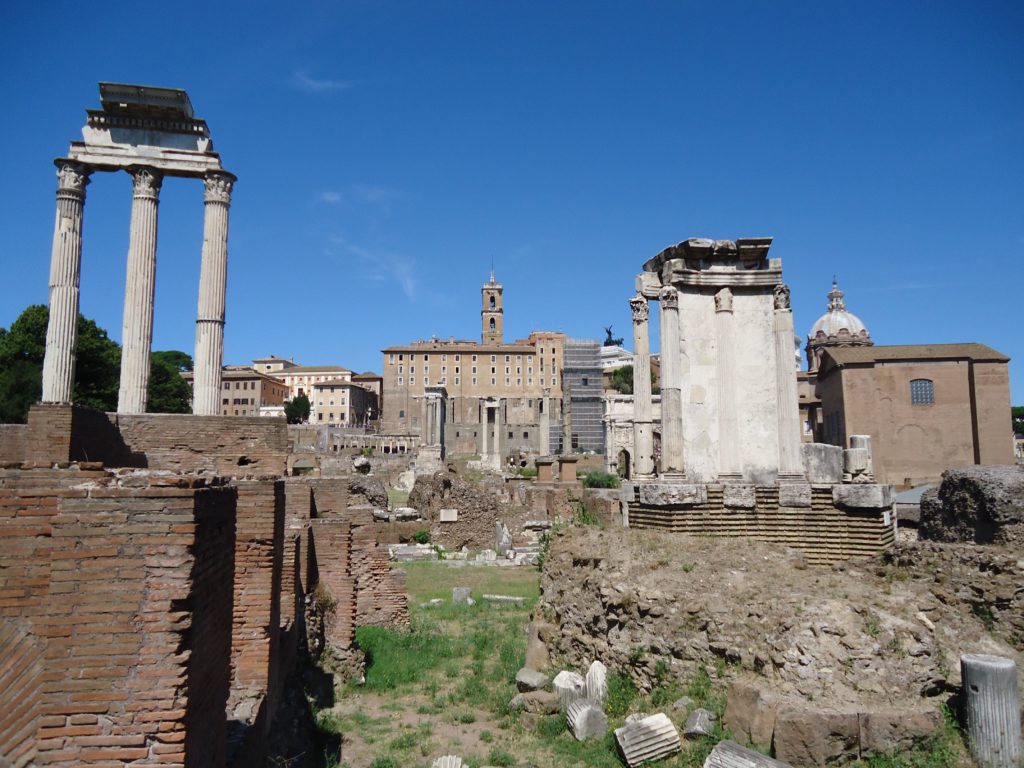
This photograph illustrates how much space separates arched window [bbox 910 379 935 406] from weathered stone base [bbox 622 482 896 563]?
1423 inches

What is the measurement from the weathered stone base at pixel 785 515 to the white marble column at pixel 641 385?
1.73m

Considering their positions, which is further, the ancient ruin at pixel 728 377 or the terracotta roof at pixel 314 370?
the terracotta roof at pixel 314 370

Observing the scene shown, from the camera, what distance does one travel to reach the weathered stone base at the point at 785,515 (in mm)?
8273

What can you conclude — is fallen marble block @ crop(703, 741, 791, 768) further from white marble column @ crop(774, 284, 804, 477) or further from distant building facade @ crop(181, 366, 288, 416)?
distant building facade @ crop(181, 366, 288, 416)

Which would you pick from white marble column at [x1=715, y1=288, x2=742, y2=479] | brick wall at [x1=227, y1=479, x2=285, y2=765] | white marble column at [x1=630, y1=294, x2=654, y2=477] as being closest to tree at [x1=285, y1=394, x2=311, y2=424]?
white marble column at [x1=630, y1=294, x2=654, y2=477]

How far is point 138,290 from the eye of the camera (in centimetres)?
1523

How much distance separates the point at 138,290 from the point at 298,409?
79995 millimetres

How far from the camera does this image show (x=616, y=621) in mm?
7078

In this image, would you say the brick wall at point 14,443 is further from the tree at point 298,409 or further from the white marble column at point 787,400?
the tree at point 298,409

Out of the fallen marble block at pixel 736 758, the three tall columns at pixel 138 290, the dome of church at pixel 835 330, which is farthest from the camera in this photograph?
the dome of church at pixel 835 330

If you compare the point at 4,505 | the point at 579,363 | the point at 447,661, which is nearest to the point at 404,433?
the point at 579,363

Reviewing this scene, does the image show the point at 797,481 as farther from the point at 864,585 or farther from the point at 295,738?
the point at 295,738

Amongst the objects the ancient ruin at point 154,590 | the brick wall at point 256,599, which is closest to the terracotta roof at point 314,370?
the ancient ruin at point 154,590

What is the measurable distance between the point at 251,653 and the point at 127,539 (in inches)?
115
